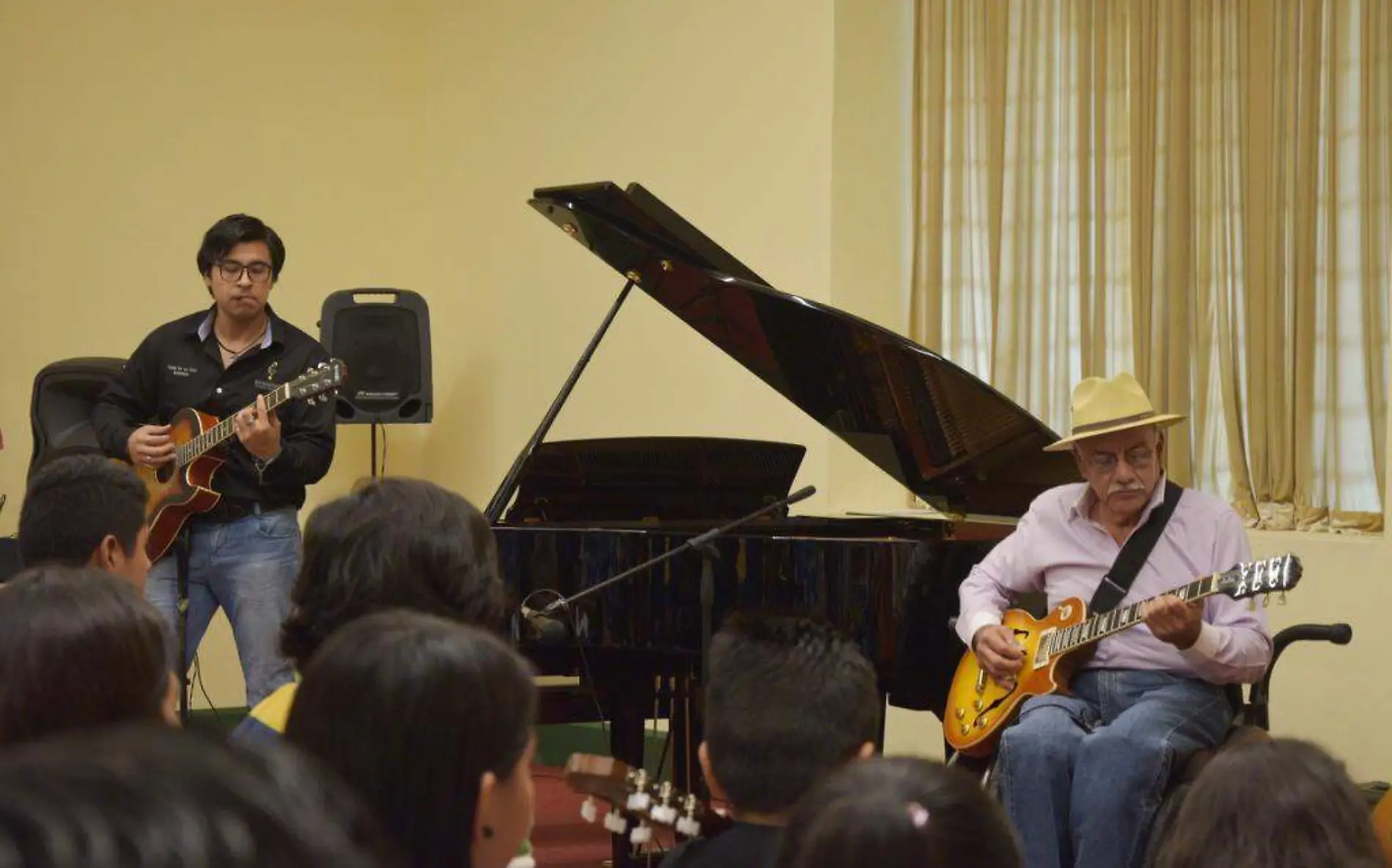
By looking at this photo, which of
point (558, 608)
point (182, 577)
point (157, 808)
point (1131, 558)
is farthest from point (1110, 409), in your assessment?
point (157, 808)

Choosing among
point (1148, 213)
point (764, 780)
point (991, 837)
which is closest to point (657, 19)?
point (1148, 213)

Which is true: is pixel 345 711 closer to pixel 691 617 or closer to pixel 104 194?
pixel 691 617

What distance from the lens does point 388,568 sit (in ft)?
7.41

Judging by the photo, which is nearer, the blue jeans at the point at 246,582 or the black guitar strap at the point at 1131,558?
the black guitar strap at the point at 1131,558

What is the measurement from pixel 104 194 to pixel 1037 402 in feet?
12.5

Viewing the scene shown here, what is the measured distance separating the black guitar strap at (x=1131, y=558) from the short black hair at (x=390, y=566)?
178cm

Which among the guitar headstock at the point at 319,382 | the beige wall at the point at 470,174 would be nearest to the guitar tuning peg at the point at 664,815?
the guitar headstock at the point at 319,382

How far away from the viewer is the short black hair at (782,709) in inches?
81.4

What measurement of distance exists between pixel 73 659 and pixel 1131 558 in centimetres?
254

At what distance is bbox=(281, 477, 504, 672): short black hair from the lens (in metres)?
2.25

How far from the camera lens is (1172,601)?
346 cm

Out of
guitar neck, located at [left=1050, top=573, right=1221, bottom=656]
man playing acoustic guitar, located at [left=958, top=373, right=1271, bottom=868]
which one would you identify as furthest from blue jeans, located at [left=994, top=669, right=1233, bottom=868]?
guitar neck, located at [left=1050, top=573, right=1221, bottom=656]

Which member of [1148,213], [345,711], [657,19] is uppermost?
[657,19]

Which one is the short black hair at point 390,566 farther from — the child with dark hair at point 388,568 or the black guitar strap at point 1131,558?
the black guitar strap at point 1131,558
